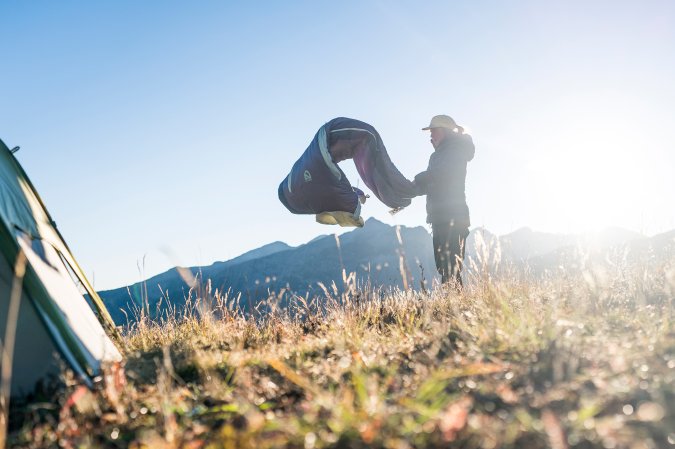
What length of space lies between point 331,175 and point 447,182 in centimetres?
215

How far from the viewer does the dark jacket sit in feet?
25.3

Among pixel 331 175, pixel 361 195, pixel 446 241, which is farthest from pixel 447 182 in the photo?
pixel 331 175

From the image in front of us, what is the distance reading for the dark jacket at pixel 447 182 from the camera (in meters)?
7.70

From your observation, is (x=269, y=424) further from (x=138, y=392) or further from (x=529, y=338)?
(x=529, y=338)

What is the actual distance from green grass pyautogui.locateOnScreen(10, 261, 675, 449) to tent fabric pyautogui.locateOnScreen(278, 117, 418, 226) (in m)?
2.11

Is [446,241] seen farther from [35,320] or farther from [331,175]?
[35,320]

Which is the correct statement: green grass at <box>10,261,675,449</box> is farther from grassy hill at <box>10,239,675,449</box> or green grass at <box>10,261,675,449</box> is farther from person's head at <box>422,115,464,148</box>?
person's head at <box>422,115,464,148</box>

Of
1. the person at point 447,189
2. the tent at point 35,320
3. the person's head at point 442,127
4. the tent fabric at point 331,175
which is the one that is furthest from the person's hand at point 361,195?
the tent at point 35,320

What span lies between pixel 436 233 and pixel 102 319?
457 cm

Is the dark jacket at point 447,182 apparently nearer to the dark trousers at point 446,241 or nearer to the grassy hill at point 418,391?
the dark trousers at point 446,241

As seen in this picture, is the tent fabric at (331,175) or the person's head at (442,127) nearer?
the tent fabric at (331,175)

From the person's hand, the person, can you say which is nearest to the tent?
the person's hand


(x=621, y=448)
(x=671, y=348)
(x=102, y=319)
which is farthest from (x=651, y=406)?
(x=102, y=319)

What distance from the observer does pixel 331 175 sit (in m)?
6.41
